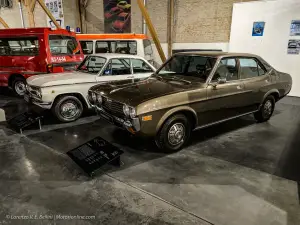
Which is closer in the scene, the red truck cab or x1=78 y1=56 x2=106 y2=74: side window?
x1=78 y1=56 x2=106 y2=74: side window

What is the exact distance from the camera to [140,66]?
5.59 meters

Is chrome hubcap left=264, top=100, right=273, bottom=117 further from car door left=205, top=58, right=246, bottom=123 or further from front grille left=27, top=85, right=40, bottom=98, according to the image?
front grille left=27, top=85, right=40, bottom=98

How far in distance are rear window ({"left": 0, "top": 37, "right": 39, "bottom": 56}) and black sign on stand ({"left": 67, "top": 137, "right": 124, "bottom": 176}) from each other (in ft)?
15.7

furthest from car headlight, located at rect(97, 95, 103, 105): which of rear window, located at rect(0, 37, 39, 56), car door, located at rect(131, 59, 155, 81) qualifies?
rear window, located at rect(0, 37, 39, 56)

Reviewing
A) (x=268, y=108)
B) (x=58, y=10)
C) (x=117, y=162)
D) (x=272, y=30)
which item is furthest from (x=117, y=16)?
(x=117, y=162)

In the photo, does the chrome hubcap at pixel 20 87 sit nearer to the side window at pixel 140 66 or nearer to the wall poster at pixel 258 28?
the side window at pixel 140 66

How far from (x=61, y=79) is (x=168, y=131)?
2777 millimetres

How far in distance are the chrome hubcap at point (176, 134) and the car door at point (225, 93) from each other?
54 cm

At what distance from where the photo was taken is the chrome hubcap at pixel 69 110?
5.06 meters

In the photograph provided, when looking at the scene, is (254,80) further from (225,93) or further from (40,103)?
(40,103)

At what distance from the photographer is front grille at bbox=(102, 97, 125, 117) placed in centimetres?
349

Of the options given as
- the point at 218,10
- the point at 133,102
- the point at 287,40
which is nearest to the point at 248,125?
the point at 133,102

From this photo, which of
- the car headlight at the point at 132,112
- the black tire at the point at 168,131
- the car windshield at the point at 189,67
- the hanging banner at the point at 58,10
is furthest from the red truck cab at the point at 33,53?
the hanging banner at the point at 58,10

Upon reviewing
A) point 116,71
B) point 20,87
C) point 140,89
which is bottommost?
point 20,87
